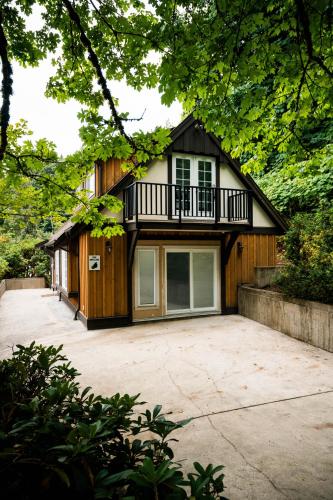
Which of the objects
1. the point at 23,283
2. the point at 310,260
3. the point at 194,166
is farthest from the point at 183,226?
the point at 23,283

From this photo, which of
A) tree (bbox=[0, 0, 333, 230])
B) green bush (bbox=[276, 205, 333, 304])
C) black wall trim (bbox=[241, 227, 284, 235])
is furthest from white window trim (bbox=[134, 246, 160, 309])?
tree (bbox=[0, 0, 333, 230])

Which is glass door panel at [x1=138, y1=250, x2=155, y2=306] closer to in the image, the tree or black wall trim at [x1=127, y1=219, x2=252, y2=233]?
black wall trim at [x1=127, y1=219, x2=252, y2=233]

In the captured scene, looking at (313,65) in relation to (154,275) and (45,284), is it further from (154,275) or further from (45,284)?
(45,284)

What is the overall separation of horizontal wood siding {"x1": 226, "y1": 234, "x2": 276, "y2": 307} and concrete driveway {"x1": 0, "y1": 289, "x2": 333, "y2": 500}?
1494 millimetres

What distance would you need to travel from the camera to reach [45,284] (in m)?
18.6

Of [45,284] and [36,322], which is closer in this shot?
[36,322]

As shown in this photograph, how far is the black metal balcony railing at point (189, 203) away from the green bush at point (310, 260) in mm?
1556

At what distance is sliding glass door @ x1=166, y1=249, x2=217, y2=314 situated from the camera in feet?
30.5

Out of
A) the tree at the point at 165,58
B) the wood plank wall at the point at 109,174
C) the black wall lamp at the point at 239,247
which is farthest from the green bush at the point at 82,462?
the black wall lamp at the point at 239,247

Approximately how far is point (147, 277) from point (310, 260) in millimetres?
4923

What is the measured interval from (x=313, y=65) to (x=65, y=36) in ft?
10.8

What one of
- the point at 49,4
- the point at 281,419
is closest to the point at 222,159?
the point at 49,4

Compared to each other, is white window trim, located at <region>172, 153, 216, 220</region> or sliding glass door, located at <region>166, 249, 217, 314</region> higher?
white window trim, located at <region>172, 153, 216, 220</region>

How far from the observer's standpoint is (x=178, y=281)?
30.8 ft
